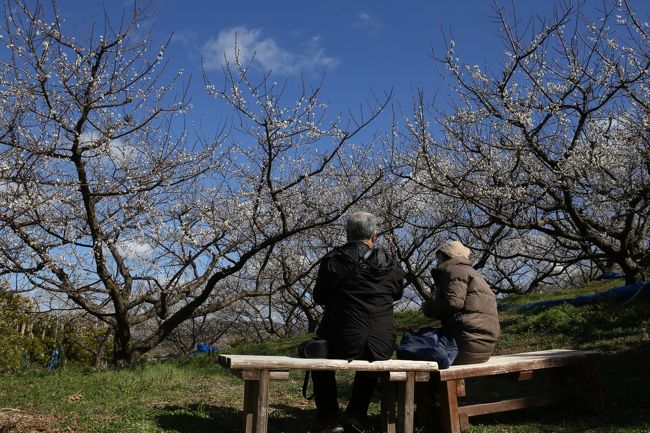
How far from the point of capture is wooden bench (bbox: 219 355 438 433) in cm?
374

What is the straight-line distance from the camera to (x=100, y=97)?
26.2 feet

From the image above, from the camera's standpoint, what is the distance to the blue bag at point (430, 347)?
13.8 feet

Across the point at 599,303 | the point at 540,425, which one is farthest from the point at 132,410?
the point at 599,303

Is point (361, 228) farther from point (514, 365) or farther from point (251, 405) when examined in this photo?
point (514, 365)

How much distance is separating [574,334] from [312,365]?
513 cm

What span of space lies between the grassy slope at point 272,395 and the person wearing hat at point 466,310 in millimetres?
618

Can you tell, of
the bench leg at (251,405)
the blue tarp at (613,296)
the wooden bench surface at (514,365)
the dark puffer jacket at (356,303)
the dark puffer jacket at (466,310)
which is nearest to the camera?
the bench leg at (251,405)

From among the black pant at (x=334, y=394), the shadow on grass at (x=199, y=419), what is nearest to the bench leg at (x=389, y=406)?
the black pant at (x=334, y=394)

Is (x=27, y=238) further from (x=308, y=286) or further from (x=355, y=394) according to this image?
(x=308, y=286)

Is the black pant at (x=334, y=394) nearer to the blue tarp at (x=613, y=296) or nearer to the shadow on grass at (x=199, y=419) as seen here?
the shadow on grass at (x=199, y=419)

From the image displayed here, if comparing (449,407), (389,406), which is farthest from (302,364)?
(449,407)

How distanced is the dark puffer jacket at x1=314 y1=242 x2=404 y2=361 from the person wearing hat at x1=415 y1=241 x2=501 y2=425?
0.53 metres

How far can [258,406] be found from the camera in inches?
147

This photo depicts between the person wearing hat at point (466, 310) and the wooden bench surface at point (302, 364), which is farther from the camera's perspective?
the person wearing hat at point (466, 310)
